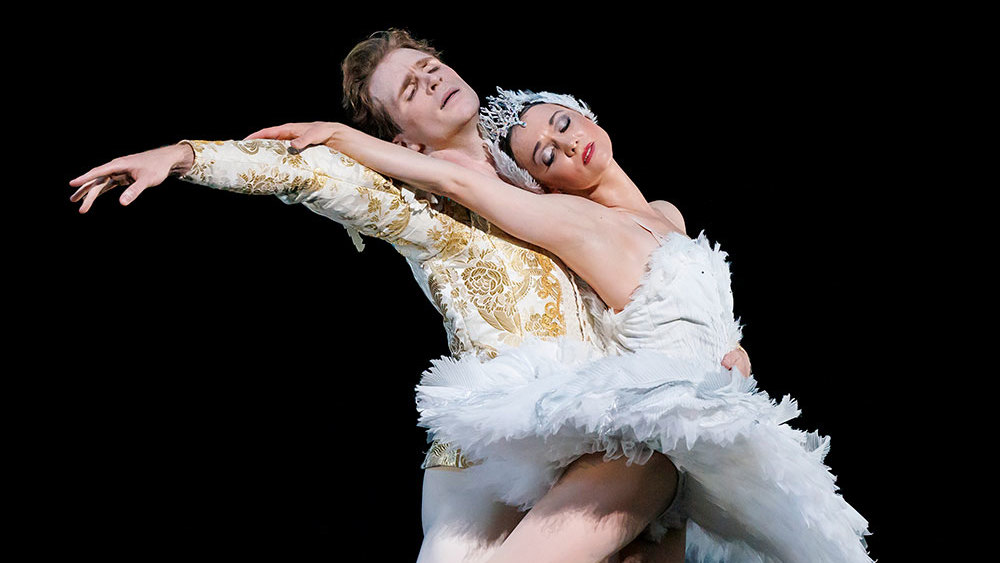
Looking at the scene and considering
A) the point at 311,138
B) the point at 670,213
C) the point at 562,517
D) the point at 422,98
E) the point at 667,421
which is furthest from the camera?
the point at 670,213

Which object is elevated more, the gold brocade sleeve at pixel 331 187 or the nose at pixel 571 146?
the nose at pixel 571 146

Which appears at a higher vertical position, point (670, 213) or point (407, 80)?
point (407, 80)

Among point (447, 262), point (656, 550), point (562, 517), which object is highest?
point (447, 262)

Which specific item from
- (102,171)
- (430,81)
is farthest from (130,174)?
(430,81)

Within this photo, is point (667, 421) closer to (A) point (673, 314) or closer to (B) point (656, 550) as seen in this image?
(A) point (673, 314)

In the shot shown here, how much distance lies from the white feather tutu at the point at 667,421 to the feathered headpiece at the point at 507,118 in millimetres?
332

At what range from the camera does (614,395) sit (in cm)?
184

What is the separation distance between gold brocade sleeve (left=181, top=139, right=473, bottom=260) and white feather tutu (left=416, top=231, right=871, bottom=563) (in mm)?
247

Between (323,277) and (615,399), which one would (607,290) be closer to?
(615,399)

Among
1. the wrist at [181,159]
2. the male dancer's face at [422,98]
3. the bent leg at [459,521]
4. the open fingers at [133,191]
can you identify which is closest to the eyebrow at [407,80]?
the male dancer's face at [422,98]

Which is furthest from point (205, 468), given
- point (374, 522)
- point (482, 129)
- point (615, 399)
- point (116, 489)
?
point (615, 399)

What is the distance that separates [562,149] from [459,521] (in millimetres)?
705

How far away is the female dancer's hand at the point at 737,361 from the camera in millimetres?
2104

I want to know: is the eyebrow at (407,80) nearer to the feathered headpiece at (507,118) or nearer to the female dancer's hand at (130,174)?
the feathered headpiece at (507,118)
